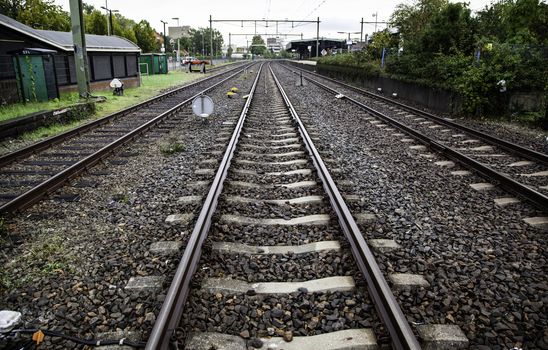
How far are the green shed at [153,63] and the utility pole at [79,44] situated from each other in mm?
20847

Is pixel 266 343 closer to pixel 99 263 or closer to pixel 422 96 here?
pixel 99 263

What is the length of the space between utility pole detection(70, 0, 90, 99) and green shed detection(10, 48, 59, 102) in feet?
3.07

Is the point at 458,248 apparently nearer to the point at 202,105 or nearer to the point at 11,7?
the point at 202,105

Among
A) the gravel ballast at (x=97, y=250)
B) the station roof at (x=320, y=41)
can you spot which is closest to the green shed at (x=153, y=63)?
the gravel ballast at (x=97, y=250)

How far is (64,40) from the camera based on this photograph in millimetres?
19500

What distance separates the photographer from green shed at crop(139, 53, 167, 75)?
36.0 metres

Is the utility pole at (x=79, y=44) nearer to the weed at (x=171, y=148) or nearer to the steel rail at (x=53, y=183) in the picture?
the steel rail at (x=53, y=183)

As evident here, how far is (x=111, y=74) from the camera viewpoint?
22.5 m

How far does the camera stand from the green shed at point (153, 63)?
36.0 metres

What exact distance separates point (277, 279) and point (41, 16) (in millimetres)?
46999

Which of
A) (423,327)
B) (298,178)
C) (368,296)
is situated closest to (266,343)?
(368,296)

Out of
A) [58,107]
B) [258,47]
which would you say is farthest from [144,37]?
[258,47]

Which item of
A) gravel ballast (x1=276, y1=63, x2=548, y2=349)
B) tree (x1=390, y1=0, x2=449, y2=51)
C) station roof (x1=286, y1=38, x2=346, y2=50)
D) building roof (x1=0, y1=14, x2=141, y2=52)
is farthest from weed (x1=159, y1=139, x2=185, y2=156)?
station roof (x1=286, y1=38, x2=346, y2=50)

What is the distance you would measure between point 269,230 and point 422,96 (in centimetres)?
1395
